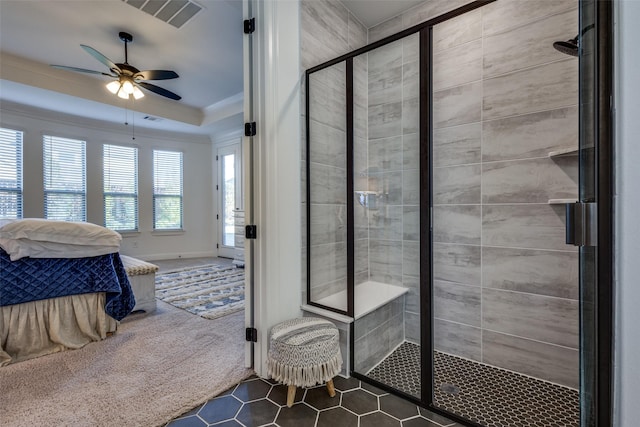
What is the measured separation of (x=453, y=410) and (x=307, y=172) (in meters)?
1.58

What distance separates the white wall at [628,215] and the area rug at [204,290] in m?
2.84

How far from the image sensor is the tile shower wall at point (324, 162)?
1.95m

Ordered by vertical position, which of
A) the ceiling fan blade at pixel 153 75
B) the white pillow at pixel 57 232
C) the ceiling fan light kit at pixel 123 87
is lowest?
the white pillow at pixel 57 232

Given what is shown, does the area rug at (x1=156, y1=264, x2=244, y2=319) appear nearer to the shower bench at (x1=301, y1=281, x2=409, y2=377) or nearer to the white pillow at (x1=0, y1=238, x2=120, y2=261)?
the white pillow at (x1=0, y1=238, x2=120, y2=261)

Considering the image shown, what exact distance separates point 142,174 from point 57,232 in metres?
4.02

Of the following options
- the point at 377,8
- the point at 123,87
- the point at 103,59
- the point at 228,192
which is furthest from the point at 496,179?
the point at 228,192

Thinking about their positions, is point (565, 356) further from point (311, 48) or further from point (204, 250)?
point (204, 250)

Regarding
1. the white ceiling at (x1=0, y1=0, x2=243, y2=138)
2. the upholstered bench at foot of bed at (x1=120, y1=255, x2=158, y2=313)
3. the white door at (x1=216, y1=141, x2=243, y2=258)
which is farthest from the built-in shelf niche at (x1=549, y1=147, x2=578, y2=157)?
the white door at (x1=216, y1=141, x2=243, y2=258)

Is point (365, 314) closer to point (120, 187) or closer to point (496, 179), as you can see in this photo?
point (496, 179)

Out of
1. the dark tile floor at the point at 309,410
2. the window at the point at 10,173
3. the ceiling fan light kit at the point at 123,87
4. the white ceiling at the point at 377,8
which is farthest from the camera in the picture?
the window at the point at 10,173

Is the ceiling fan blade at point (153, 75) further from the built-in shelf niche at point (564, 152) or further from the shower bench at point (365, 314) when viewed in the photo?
the built-in shelf niche at point (564, 152)

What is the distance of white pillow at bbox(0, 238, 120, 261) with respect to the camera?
77.9 inches

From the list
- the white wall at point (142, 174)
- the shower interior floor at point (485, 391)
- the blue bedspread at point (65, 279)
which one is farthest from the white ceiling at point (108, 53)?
the shower interior floor at point (485, 391)

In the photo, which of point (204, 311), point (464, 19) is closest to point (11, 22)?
point (204, 311)
